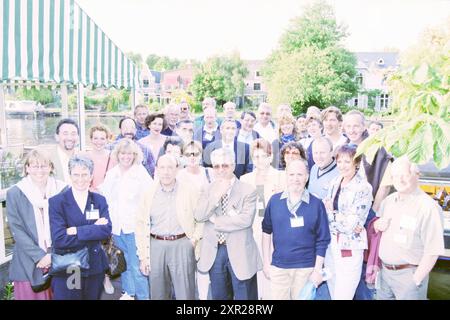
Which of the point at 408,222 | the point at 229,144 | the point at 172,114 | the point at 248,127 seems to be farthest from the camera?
the point at 172,114

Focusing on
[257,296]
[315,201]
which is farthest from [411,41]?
[257,296]

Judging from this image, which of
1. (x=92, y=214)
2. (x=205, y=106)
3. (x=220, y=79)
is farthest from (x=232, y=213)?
(x=220, y=79)

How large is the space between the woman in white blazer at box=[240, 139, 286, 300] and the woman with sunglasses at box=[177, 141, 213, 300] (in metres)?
0.27

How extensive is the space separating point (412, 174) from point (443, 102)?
102cm

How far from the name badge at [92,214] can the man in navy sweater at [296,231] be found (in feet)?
3.26

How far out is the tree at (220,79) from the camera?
10.7 feet

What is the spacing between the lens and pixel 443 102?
142cm

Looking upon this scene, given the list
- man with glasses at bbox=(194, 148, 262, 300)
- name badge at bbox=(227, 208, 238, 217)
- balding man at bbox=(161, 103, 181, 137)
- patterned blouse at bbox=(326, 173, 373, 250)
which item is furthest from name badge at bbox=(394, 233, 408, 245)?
balding man at bbox=(161, 103, 181, 137)

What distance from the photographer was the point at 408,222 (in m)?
2.40

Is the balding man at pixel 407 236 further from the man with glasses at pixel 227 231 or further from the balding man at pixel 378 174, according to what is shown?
the man with glasses at pixel 227 231

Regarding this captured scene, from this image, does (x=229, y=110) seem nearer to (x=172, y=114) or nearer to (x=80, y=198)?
(x=172, y=114)

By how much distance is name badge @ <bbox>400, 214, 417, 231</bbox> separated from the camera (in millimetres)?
2383

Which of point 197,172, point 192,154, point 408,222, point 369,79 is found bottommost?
point 408,222

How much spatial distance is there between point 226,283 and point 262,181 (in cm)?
67
